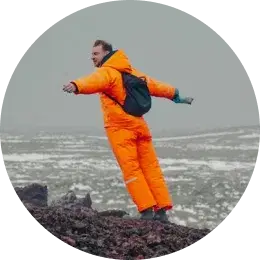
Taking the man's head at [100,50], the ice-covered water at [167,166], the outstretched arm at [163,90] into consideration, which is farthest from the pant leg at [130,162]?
the man's head at [100,50]

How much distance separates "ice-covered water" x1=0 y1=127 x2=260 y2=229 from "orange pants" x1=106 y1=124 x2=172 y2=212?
0.25 ft

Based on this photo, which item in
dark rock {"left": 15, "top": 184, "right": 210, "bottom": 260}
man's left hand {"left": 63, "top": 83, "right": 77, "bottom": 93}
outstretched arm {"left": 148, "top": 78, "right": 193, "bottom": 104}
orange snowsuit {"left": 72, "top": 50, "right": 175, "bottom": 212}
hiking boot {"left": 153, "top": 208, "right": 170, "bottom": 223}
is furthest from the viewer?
hiking boot {"left": 153, "top": 208, "right": 170, "bottom": 223}

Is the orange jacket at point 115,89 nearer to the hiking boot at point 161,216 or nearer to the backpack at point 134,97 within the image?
the backpack at point 134,97

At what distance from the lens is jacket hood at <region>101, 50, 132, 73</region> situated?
750 centimetres

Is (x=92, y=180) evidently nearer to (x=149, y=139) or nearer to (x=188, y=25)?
(x=149, y=139)

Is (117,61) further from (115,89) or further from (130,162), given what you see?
(130,162)

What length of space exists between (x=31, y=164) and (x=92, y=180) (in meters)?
0.50

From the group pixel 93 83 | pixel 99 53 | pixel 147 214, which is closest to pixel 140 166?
pixel 147 214

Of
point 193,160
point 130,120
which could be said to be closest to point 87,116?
point 130,120

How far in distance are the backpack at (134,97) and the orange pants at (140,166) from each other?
14 centimetres

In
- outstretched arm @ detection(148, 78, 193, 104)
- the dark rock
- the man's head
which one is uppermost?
the man's head

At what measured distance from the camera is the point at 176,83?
304 inches

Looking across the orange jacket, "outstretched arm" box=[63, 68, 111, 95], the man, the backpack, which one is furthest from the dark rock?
"outstretched arm" box=[63, 68, 111, 95]

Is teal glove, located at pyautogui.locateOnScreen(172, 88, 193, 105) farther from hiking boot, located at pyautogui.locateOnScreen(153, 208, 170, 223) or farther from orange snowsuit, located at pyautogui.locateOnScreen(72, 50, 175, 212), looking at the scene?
hiking boot, located at pyautogui.locateOnScreen(153, 208, 170, 223)
